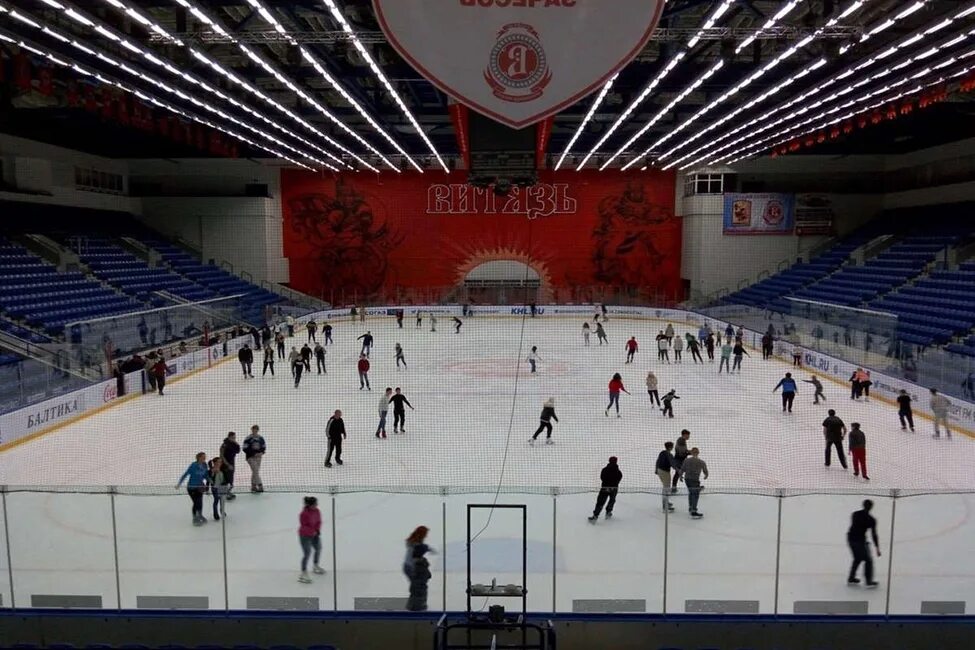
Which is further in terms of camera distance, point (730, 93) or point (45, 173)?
point (45, 173)

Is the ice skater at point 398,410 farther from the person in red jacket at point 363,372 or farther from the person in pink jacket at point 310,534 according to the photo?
the person in pink jacket at point 310,534

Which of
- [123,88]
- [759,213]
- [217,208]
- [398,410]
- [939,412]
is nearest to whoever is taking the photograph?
[939,412]

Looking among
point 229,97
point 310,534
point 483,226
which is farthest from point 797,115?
point 310,534

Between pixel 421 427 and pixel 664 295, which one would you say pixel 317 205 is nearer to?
pixel 664 295

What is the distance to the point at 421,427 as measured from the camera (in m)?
12.1

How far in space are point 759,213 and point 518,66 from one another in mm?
27674

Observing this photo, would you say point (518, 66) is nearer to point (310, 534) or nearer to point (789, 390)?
point (310, 534)

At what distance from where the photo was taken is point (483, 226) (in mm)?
30859

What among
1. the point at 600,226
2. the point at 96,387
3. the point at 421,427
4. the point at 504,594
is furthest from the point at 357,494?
the point at 600,226

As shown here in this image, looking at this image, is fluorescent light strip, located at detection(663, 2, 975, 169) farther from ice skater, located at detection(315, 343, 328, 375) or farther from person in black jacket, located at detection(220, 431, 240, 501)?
ice skater, located at detection(315, 343, 328, 375)

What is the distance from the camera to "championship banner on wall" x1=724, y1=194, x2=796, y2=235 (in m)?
29.5

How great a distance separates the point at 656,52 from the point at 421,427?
26.9 feet

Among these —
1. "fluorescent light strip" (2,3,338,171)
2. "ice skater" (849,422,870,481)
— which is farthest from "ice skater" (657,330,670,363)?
"fluorescent light strip" (2,3,338,171)

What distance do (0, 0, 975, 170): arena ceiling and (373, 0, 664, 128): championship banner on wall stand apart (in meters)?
5.86
